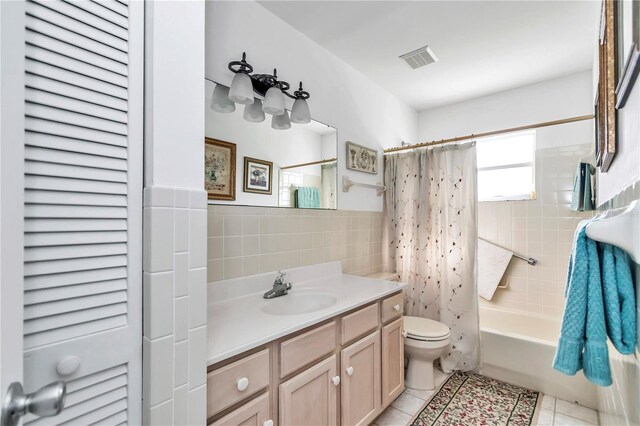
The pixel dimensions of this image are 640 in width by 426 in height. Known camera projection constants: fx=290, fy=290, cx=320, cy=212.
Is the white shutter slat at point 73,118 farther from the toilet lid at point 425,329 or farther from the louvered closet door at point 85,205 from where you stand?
the toilet lid at point 425,329

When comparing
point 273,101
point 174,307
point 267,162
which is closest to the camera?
point 174,307

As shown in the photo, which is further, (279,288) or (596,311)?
(279,288)

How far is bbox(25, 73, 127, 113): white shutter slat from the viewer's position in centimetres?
62

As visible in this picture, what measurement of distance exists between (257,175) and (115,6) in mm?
1067

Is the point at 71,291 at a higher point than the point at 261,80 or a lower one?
lower

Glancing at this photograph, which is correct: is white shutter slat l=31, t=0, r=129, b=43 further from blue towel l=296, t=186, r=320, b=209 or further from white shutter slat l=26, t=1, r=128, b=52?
blue towel l=296, t=186, r=320, b=209

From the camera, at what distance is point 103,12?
2.40ft

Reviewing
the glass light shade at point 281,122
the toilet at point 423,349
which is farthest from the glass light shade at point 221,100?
the toilet at point 423,349

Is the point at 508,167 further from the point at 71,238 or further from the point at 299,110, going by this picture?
the point at 71,238

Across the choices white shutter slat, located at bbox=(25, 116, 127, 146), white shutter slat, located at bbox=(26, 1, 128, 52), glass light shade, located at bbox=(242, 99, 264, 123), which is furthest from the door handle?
glass light shade, located at bbox=(242, 99, 264, 123)

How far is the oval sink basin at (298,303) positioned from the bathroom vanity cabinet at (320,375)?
23 centimetres

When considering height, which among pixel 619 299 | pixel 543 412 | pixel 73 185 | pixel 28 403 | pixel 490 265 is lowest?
pixel 543 412

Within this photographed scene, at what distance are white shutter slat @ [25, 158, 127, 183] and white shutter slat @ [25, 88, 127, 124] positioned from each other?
120 mm

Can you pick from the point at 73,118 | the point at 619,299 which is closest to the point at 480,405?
the point at 619,299
